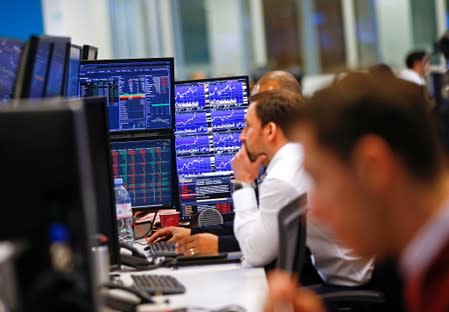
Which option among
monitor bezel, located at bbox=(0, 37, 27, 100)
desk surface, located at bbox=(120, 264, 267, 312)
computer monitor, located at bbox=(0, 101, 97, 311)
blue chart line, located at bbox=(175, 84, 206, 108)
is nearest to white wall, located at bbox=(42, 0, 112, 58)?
blue chart line, located at bbox=(175, 84, 206, 108)

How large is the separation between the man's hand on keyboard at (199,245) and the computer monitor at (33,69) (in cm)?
101

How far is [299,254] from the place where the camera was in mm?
2486

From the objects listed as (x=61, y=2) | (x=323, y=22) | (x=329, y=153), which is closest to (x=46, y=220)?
(x=329, y=153)

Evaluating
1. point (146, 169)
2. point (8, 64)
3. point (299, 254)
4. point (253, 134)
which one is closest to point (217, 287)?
point (299, 254)

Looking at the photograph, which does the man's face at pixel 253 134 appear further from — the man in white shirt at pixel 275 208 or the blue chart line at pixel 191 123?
the blue chart line at pixel 191 123

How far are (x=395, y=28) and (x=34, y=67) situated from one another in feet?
38.0

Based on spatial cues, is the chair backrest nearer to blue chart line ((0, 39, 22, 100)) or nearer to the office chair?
the office chair

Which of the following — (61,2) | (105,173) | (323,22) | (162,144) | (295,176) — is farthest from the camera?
(323,22)

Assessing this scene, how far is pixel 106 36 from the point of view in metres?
10.2

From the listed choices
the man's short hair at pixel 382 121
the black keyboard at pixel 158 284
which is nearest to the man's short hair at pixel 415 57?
the black keyboard at pixel 158 284

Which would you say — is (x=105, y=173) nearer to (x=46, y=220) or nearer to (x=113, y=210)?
(x=113, y=210)

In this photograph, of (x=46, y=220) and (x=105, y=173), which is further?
(x=105, y=173)

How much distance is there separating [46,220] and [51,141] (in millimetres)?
143

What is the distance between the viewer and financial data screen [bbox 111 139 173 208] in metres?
3.86
